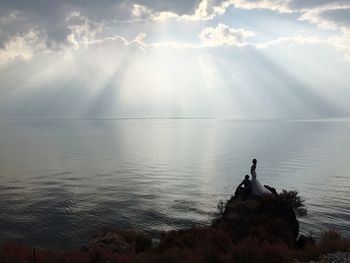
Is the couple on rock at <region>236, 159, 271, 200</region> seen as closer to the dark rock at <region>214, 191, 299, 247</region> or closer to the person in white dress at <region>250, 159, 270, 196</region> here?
the person in white dress at <region>250, 159, 270, 196</region>

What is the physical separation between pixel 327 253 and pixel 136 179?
166 feet

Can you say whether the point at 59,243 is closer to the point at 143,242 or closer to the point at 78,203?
the point at 143,242

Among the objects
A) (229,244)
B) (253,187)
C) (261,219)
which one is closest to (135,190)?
(253,187)

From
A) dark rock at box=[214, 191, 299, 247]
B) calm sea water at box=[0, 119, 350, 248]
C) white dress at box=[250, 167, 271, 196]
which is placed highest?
white dress at box=[250, 167, 271, 196]

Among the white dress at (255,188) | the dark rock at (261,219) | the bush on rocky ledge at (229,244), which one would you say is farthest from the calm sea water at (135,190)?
the white dress at (255,188)

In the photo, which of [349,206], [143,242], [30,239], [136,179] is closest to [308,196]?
[349,206]

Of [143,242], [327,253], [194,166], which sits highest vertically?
[327,253]

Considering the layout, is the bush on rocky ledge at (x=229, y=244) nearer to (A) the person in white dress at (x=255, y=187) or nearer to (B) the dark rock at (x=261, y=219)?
(B) the dark rock at (x=261, y=219)

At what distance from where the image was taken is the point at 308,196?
51906 millimetres

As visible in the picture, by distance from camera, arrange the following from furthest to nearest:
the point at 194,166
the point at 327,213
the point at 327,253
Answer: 1. the point at 194,166
2. the point at 327,213
3. the point at 327,253

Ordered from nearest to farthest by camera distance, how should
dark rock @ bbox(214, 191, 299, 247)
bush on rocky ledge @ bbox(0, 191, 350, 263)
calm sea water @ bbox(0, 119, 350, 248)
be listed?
bush on rocky ledge @ bbox(0, 191, 350, 263), dark rock @ bbox(214, 191, 299, 247), calm sea water @ bbox(0, 119, 350, 248)

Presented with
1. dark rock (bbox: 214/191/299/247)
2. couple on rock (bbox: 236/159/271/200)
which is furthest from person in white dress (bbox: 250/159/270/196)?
dark rock (bbox: 214/191/299/247)

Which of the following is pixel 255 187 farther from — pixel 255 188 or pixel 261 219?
pixel 261 219

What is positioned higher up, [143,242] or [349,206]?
[143,242]
